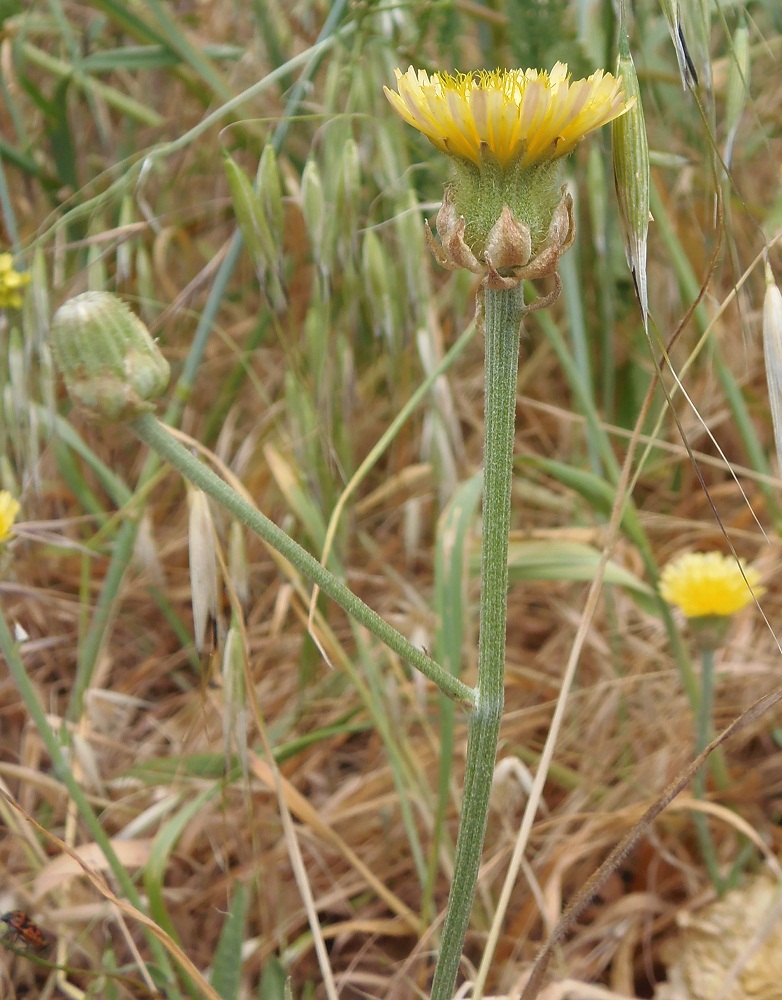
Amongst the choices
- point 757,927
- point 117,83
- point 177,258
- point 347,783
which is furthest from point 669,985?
point 117,83

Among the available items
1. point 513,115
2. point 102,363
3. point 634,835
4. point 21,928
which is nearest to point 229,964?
point 21,928

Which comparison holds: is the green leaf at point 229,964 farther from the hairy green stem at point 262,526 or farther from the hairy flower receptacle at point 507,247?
the hairy flower receptacle at point 507,247

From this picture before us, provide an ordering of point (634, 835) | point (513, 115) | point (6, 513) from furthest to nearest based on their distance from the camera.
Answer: point (6, 513) < point (634, 835) < point (513, 115)

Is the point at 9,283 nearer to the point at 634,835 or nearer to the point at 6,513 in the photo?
the point at 6,513

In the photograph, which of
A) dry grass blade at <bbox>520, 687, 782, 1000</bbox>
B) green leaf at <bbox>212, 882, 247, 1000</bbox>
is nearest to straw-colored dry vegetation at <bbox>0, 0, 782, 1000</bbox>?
green leaf at <bbox>212, 882, 247, 1000</bbox>

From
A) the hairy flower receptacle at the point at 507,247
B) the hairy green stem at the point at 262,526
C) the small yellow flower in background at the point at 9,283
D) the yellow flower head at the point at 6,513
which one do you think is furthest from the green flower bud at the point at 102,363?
the small yellow flower in background at the point at 9,283

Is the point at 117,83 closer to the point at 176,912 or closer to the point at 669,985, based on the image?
the point at 176,912
